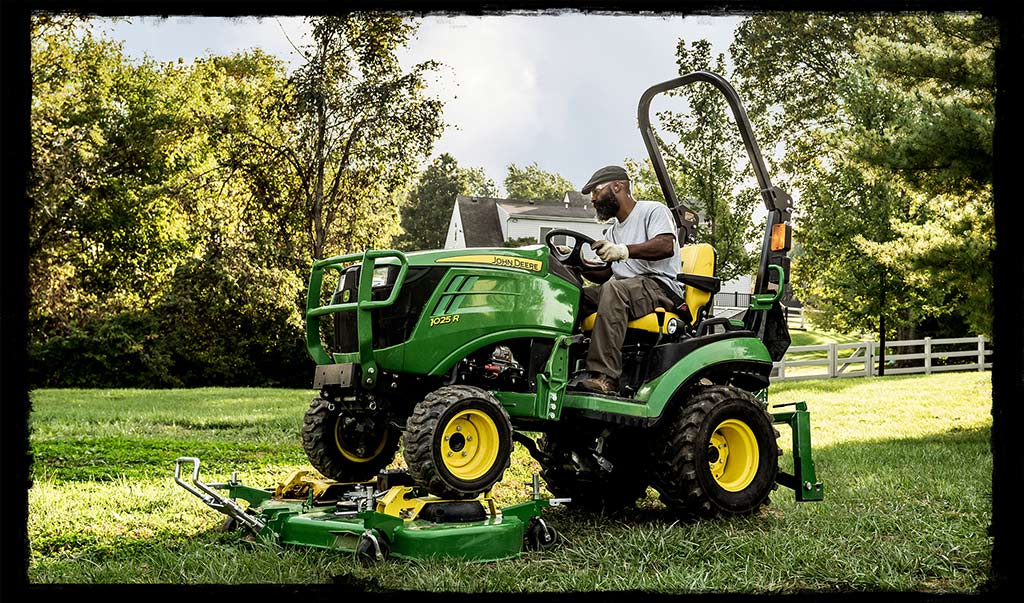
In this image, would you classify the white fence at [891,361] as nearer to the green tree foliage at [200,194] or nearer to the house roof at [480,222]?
the house roof at [480,222]

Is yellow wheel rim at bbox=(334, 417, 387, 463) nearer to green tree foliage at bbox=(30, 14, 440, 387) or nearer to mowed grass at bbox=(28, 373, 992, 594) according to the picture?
mowed grass at bbox=(28, 373, 992, 594)

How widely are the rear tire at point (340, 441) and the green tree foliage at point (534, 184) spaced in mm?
34088

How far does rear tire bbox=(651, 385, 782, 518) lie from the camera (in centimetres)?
541

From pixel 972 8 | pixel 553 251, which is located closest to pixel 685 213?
pixel 553 251

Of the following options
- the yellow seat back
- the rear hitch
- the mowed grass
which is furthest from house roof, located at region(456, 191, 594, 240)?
the rear hitch

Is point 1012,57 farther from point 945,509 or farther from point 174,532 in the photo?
point 174,532

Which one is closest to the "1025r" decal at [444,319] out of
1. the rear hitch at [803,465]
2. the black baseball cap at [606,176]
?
the black baseball cap at [606,176]

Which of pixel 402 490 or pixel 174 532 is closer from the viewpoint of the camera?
pixel 402 490

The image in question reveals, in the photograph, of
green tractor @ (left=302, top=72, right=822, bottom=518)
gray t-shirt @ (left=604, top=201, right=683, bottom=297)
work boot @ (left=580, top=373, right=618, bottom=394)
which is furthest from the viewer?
gray t-shirt @ (left=604, top=201, right=683, bottom=297)

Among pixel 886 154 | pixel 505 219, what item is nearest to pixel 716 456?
pixel 886 154

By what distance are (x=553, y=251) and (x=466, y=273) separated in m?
0.92

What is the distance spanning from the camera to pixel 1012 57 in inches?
175

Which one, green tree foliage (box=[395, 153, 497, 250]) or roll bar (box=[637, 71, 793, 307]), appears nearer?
roll bar (box=[637, 71, 793, 307])

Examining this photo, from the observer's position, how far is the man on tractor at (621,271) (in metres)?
5.43
